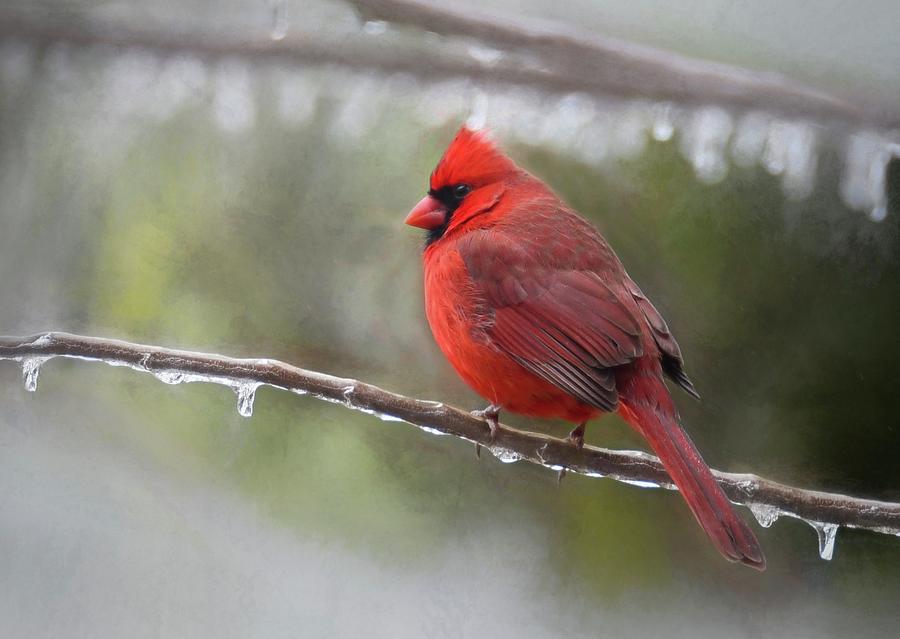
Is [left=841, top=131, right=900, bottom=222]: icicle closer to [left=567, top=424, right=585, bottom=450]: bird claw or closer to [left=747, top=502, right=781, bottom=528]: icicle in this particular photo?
[left=747, top=502, right=781, bottom=528]: icicle

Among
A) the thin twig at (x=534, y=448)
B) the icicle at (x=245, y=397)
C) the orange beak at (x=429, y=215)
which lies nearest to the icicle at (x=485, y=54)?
the orange beak at (x=429, y=215)

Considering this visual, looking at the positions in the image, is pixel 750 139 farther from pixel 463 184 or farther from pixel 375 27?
pixel 375 27

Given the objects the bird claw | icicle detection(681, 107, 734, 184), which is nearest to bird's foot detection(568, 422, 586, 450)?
the bird claw

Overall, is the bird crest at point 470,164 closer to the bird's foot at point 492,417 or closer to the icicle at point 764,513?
the bird's foot at point 492,417

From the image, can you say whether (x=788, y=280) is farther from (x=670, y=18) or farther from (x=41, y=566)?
(x=41, y=566)

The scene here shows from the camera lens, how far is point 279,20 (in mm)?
2334

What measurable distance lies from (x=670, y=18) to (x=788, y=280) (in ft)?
2.17

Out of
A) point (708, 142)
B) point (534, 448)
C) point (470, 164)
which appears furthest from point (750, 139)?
point (534, 448)

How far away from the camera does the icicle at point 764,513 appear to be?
196 centimetres

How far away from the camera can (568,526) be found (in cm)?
212

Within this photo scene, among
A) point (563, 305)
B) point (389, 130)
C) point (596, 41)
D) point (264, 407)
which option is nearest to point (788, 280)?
point (563, 305)

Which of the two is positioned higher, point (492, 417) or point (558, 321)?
point (558, 321)

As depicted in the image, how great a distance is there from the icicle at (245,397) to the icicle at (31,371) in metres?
0.53

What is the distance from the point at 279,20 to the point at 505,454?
4.00 ft
